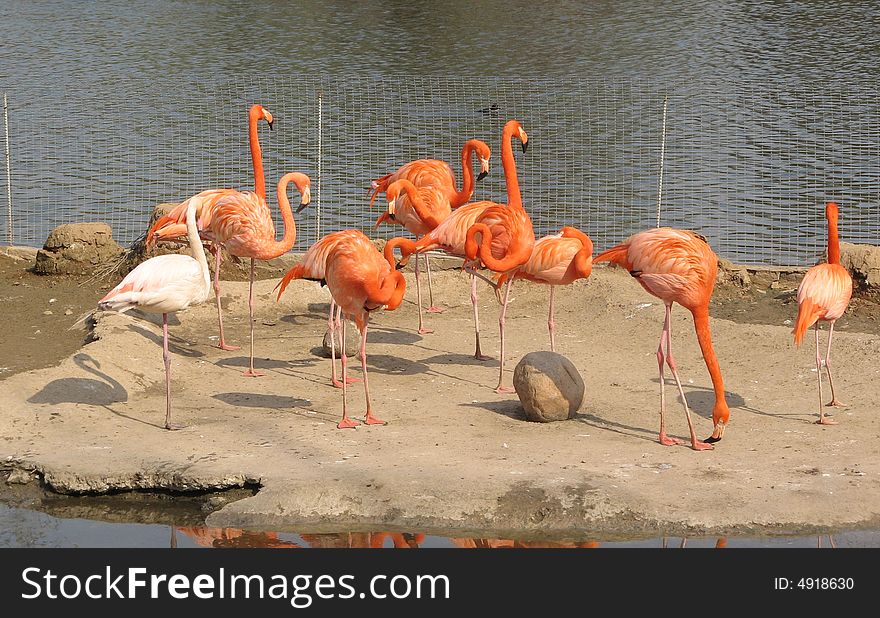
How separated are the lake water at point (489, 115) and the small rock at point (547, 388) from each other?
5.32 metres

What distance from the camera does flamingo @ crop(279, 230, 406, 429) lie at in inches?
296

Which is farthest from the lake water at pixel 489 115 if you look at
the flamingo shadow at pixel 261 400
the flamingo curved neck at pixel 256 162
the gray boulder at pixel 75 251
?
the flamingo shadow at pixel 261 400

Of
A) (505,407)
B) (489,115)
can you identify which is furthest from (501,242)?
(489,115)

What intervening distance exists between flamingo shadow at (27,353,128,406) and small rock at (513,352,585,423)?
2.70 meters

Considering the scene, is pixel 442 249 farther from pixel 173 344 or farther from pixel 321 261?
pixel 173 344

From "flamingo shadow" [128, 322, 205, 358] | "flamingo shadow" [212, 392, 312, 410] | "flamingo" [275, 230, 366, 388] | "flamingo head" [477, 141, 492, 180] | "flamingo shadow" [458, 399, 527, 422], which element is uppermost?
"flamingo head" [477, 141, 492, 180]

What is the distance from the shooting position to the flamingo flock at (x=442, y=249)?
23.8 ft

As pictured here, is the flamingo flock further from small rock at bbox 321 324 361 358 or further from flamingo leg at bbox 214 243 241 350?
small rock at bbox 321 324 361 358

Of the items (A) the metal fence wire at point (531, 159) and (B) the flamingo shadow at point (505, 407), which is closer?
(B) the flamingo shadow at point (505, 407)

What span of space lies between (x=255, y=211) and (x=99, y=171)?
260 inches

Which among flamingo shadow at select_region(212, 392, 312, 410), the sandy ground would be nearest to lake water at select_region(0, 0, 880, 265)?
the sandy ground

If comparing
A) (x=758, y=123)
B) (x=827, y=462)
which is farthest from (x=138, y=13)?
(x=827, y=462)

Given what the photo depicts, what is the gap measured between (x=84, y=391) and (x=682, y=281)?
394cm

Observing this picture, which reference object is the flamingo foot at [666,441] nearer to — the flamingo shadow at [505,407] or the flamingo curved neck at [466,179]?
the flamingo shadow at [505,407]
